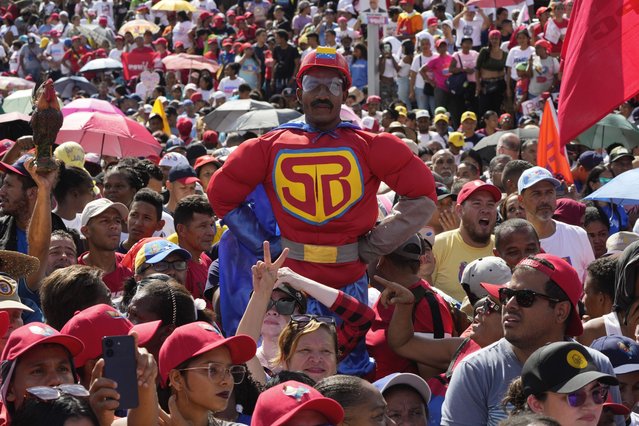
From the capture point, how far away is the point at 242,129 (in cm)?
1581

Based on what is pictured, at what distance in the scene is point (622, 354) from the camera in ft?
18.2

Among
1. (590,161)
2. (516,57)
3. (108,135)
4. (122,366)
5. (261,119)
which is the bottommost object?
(516,57)

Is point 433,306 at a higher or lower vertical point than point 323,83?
lower

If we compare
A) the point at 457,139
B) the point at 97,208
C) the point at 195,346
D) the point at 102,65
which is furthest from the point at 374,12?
the point at 195,346

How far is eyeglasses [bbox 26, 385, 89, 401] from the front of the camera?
398cm

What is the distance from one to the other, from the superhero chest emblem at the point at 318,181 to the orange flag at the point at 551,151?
483cm

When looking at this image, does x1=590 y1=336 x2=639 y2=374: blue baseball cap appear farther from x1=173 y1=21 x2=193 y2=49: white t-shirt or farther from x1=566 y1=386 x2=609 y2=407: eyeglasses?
x1=173 y1=21 x2=193 y2=49: white t-shirt

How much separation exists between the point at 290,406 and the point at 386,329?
2278 mm

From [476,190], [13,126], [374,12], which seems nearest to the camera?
[476,190]

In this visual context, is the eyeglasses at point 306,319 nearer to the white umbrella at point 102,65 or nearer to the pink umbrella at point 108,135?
the pink umbrella at point 108,135

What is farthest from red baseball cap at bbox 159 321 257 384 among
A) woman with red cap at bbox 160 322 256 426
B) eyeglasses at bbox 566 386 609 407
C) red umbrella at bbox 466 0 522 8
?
red umbrella at bbox 466 0 522 8

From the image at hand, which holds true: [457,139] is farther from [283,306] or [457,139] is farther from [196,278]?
[283,306]

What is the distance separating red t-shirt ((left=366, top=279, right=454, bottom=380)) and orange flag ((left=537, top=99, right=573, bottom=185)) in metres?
4.74

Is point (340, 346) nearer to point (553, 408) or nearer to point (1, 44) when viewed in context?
point (553, 408)
